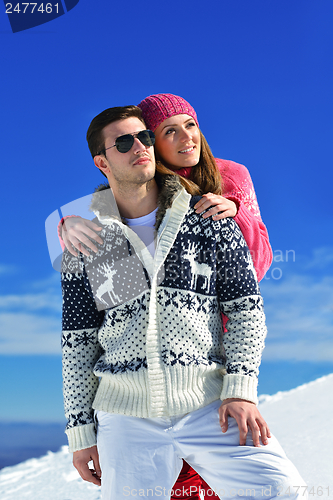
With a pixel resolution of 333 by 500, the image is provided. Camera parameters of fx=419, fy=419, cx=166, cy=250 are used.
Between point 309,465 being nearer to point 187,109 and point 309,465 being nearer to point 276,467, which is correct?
point 276,467

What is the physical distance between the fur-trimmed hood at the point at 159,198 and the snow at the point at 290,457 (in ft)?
8.50

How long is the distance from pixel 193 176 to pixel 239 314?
90 cm

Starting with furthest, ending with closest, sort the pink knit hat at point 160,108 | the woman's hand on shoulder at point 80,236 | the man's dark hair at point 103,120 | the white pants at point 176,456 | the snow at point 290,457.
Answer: the snow at point 290,457 → the pink knit hat at point 160,108 → the man's dark hair at point 103,120 → the woman's hand on shoulder at point 80,236 → the white pants at point 176,456

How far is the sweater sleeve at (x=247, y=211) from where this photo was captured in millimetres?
2145

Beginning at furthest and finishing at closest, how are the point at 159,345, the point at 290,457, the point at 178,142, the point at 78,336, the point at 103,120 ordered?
1. the point at 290,457
2. the point at 178,142
3. the point at 103,120
4. the point at 78,336
5. the point at 159,345

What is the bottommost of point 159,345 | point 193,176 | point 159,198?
point 159,345

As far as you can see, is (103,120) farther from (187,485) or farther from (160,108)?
(187,485)

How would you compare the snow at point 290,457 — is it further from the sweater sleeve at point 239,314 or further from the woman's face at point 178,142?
the woman's face at point 178,142

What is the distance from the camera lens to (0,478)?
393cm

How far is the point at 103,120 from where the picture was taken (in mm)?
2148

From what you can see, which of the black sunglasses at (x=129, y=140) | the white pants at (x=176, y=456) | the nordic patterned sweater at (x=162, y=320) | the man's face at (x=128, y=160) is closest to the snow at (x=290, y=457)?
the white pants at (x=176, y=456)

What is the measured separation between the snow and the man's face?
8.94 ft

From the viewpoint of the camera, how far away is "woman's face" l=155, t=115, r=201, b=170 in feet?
7.47

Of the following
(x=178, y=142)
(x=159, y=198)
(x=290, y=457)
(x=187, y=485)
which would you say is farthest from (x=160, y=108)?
(x=290, y=457)
